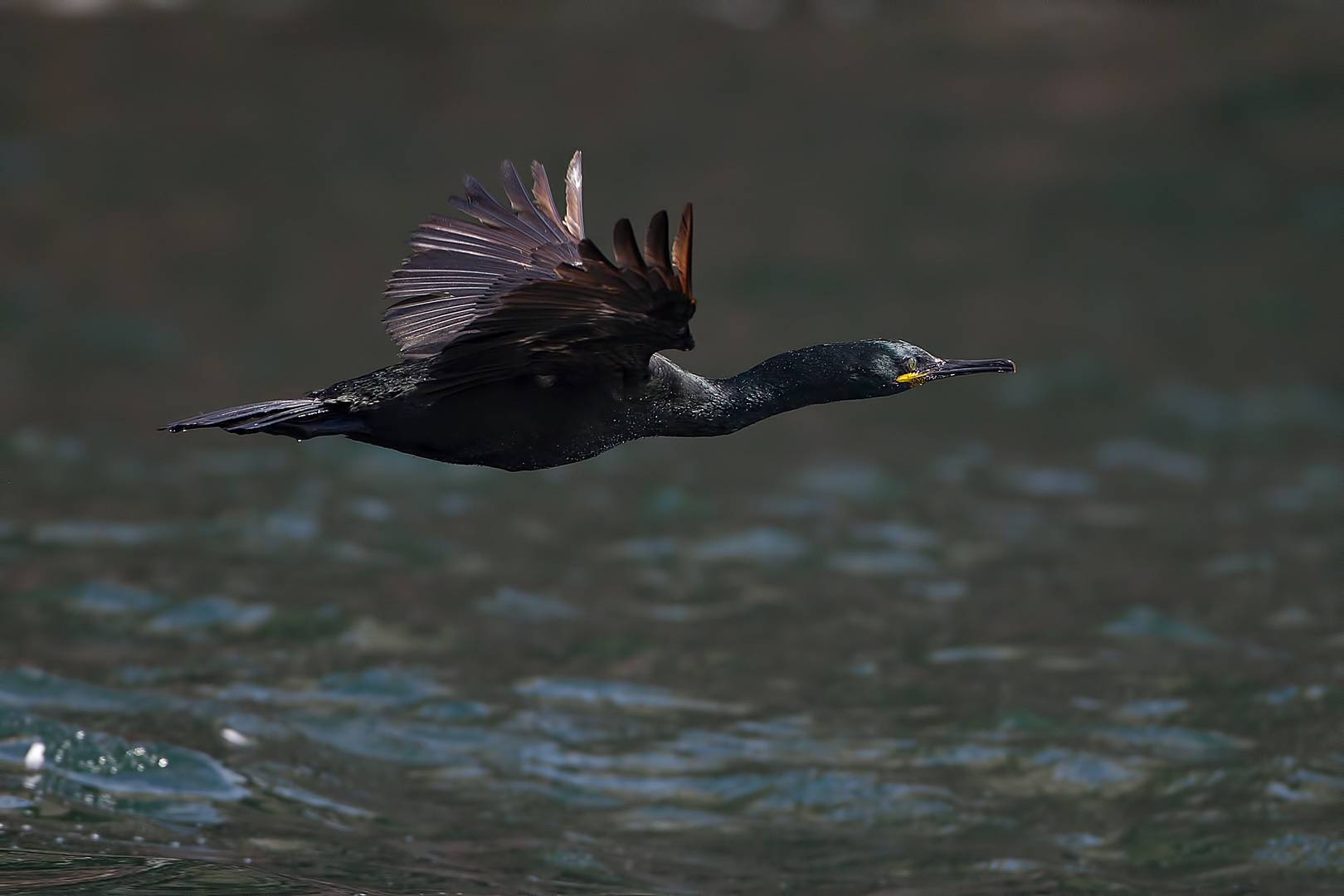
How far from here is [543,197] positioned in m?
5.51

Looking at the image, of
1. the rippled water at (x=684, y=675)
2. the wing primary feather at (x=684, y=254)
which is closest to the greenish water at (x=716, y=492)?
the rippled water at (x=684, y=675)

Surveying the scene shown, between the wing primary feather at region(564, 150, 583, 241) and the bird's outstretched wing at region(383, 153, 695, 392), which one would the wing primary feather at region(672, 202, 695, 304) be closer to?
the bird's outstretched wing at region(383, 153, 695, 392)

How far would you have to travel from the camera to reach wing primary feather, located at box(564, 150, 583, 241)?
18.0 feet

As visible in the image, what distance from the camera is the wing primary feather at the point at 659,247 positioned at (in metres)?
4.36

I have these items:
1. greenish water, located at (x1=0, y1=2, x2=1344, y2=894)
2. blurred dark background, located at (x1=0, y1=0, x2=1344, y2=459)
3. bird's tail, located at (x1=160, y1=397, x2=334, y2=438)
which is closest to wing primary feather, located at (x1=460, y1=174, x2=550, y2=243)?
bird's tail, located at (x1=160, y1=397, x2=334, y2=438)

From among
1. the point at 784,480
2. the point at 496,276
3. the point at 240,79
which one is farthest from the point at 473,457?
the point at 240,79

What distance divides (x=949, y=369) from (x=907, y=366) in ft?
0.55

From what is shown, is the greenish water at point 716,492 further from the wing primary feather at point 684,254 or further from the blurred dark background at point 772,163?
the wing primary feather at point 684,254

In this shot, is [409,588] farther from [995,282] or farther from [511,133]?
[995,282]

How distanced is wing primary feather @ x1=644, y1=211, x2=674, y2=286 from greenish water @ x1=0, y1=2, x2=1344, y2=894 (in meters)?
2.77

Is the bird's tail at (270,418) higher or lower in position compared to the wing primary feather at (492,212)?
lower

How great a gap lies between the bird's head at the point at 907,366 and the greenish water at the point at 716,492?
2255 mm

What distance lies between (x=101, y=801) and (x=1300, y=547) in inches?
304

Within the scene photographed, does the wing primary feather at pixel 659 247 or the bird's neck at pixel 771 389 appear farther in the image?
the bird's neck at pixel 771 389
